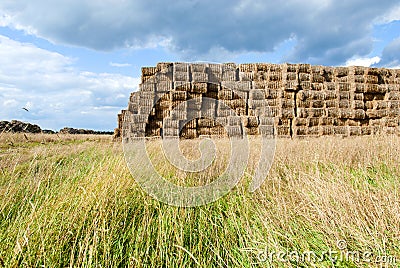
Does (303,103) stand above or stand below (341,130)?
above

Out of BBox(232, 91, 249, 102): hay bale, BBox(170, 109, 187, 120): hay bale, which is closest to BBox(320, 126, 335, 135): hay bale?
BBox(232, 91, 249, 102): hay bale

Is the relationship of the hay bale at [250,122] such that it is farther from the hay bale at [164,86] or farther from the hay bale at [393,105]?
the hay bale at [393,105]

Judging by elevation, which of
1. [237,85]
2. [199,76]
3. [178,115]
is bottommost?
[178,115]

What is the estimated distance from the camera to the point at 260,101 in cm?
1140

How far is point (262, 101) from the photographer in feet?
37.4

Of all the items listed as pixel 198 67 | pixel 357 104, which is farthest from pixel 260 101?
pixel 357 104

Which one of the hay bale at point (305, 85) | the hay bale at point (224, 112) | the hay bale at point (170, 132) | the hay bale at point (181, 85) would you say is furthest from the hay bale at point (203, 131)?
the hay bale at point (305, 85)

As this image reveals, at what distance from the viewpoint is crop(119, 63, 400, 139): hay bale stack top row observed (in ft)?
35.5

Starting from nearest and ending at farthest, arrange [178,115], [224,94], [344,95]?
[178,115] < [224,94] < [344,95]

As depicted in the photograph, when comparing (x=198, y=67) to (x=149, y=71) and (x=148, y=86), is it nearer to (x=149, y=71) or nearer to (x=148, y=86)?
(x=149, y=71)

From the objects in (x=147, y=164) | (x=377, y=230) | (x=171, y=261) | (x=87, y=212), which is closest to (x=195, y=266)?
(x=171, y=261)

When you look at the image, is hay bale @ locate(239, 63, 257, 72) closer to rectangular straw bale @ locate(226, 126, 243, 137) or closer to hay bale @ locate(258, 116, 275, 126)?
hay bale @ locate(258, 116, 275, 126)

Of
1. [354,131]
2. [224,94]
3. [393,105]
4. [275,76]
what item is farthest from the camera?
[393,105]

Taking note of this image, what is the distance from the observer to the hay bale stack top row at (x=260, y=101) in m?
10.8
